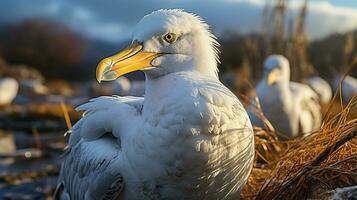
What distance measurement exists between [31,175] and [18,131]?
433 cm

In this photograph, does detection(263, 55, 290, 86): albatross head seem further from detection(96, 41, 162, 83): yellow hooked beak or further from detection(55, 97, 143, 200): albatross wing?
detection(96, 41, 162, 83): yellow hooked beak

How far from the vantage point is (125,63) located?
2068 mm

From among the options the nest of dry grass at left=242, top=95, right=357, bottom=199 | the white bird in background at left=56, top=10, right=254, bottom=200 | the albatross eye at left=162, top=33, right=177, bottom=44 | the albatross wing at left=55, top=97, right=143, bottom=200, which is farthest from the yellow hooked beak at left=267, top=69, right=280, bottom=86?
the albatross eye at left=162, top=33, right=177, bottom=44

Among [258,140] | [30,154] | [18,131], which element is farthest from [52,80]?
[258,140]

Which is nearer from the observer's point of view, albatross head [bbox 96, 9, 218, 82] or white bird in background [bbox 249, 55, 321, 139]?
albatross head [bbox 96, 9, 218, 82]

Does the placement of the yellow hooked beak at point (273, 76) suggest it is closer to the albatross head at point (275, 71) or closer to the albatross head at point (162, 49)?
the albatross head at point (275, 71)

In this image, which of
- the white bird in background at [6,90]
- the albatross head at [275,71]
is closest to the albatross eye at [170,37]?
the albatross head at [275,71]

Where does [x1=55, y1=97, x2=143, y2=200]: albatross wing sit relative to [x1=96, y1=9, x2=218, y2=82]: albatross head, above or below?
below

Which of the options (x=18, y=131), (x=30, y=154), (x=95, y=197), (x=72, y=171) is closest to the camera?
(x=95, y=197)

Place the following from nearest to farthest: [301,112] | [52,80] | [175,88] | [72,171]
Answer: [175,88]
[72,171]
[301,112]
[52,80]

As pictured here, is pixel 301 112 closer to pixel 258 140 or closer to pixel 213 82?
pixel 258 140

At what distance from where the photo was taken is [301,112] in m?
5.13

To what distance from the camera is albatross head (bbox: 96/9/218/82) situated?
2.05m

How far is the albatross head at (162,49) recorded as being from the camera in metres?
2.05
